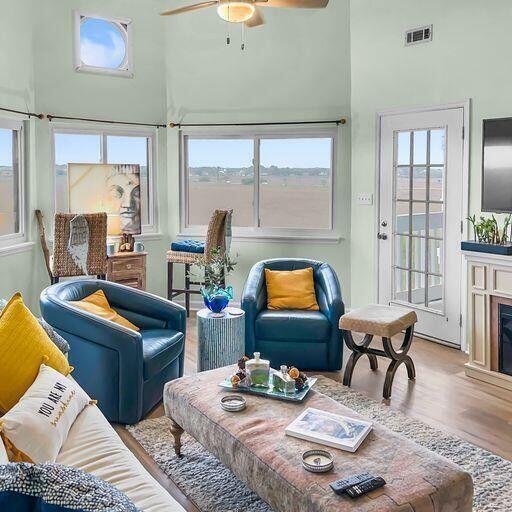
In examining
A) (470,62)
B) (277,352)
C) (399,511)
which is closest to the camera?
(399,511)

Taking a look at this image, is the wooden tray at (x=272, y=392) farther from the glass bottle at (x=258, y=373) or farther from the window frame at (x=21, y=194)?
the window frame at (x=21, y=194)

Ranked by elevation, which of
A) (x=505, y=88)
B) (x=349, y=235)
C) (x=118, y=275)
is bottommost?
(x=118, y=275)

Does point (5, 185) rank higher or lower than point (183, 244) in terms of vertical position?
higher

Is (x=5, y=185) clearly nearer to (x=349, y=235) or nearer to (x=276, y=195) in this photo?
(x=276, y=195)

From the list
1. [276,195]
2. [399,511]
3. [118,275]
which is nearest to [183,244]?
[118,275]

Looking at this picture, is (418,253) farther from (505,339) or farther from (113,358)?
(113,358)

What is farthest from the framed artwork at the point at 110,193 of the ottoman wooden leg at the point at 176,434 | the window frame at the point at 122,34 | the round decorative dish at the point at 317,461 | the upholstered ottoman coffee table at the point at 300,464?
the round decorative dish at the point at 317,461

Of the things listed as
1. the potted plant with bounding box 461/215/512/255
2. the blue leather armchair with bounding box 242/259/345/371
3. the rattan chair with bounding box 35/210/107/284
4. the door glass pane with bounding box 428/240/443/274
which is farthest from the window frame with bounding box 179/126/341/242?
the potted plant with bounding box 461/215/512/255

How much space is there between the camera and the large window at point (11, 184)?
5668 millimetres

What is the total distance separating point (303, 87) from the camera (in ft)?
20.6

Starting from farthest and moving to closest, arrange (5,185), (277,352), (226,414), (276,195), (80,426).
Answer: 1. (276,195)
2. (5,185)
3. (277,352)
4. (226,414)
5. (80,426)

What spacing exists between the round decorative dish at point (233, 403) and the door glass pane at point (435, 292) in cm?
294

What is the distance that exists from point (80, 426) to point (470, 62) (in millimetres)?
4073

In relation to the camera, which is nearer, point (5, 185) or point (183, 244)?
point (5, 185)
